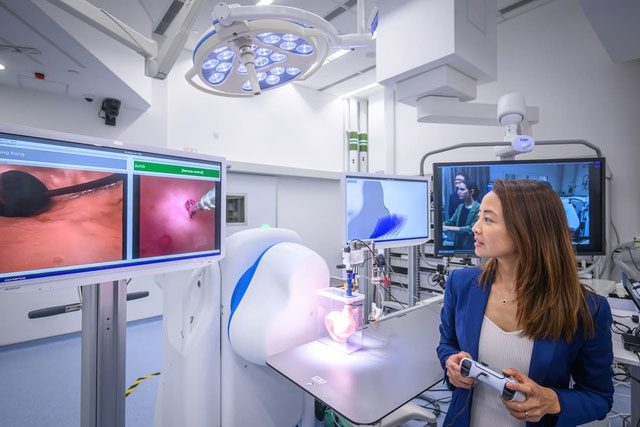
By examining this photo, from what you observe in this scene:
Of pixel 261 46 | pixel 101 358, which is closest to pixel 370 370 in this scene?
pixel 101 358

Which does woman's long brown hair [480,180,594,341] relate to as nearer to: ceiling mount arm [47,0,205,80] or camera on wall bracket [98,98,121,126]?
ceiling mount arm [47,0,205,80]

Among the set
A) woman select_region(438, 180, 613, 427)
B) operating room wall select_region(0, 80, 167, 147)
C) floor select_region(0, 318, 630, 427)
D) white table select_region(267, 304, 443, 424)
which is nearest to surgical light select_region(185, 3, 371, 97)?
woman select_region(438, 180, 613, 427)

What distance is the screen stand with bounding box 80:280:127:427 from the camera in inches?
35.4

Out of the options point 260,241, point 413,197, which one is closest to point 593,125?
point 413,197

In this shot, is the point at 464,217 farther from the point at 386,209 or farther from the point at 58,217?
the point at 58,217

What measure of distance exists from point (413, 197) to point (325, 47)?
3.47 feet

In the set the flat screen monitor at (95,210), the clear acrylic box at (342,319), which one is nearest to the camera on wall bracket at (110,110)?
the flat screen monitor at (95,210)

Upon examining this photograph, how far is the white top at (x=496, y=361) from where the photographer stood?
34.0 inches

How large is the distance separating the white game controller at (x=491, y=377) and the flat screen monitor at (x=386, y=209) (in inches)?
31.2

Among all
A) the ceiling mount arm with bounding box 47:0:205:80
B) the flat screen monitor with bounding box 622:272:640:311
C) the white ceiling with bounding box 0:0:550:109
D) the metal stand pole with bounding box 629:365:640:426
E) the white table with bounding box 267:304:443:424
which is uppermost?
the white ceiling with bounding box 0:0:550:109

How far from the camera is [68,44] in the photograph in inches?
82.4

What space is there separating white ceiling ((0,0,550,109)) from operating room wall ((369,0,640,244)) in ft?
1.52

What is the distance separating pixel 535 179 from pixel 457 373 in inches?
49.6

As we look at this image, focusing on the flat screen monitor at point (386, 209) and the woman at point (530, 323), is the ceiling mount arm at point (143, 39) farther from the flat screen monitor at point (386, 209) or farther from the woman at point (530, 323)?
the woman at point (530, 323)
